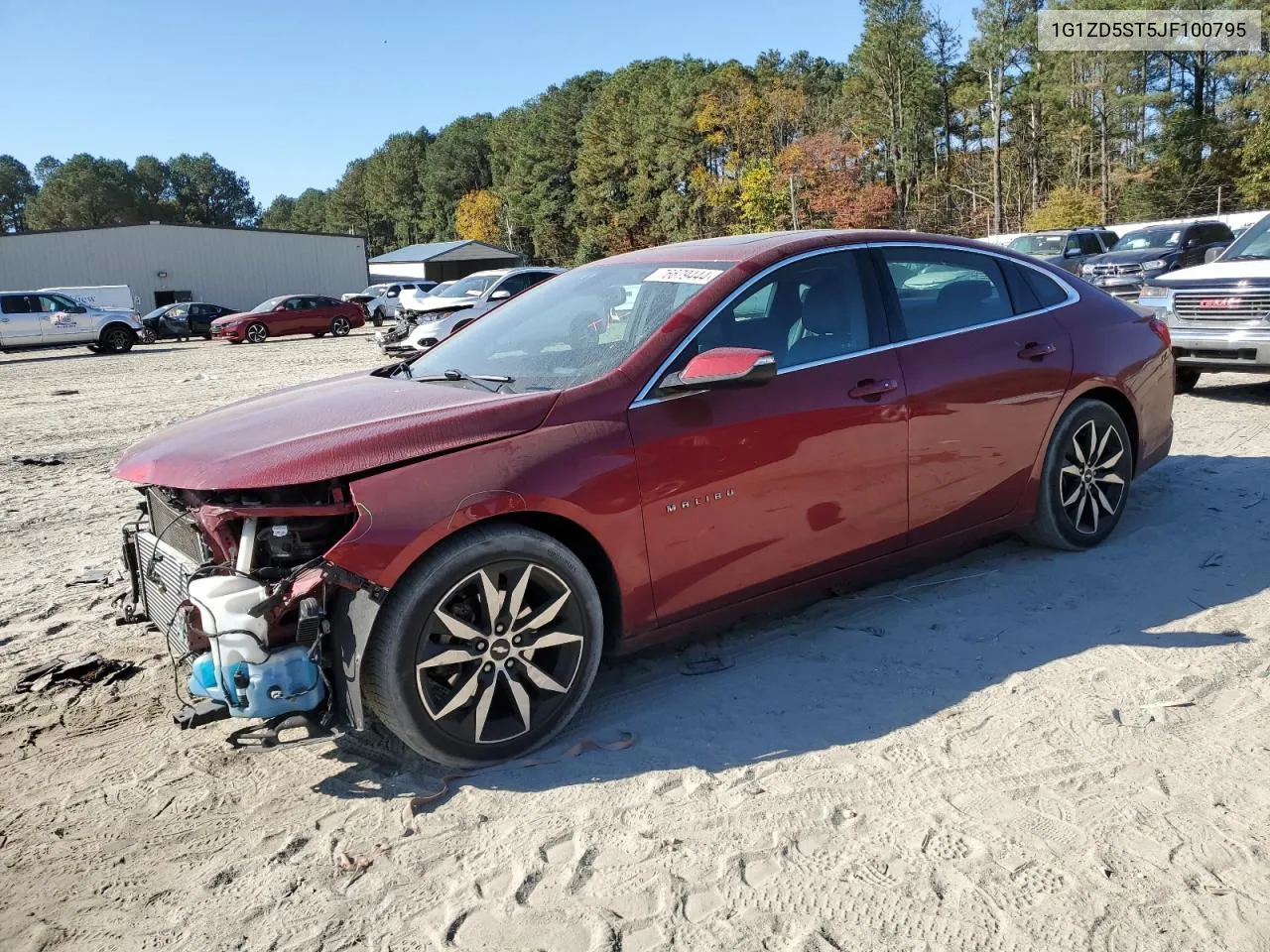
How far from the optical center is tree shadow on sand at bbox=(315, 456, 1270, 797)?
3.38 m

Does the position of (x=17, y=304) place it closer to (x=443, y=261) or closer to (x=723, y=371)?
(x=723, y=371)

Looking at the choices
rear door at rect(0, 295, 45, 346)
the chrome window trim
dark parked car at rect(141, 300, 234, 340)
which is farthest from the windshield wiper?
dark parked car at rect(141, 300, 234, 340)

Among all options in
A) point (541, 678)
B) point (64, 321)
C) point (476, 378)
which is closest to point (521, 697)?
point (541, 678)

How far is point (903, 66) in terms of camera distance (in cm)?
6688

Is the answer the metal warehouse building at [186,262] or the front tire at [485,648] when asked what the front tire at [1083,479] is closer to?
the front tire at [485,648]

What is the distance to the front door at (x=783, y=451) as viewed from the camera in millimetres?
3580

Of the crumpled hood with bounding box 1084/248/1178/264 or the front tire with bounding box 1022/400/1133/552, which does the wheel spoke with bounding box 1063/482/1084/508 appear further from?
the crumpled hood with bounding box 1084/248/1178/264

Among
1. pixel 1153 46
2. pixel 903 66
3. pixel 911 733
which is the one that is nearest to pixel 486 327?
pixel 911 733

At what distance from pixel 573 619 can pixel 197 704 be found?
1.30 m

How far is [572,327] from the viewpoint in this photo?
4.13m

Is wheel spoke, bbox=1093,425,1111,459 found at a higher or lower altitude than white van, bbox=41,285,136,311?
lower

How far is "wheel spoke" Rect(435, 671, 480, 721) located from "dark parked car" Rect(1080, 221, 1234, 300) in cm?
1895

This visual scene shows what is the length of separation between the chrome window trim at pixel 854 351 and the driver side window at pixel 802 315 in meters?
0.02

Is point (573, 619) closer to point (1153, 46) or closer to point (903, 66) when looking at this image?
point (1153, 46)
